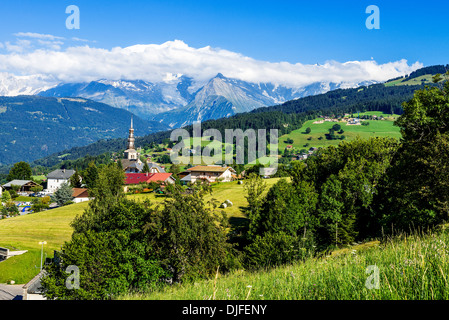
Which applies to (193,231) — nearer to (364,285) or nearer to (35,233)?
(364,285)

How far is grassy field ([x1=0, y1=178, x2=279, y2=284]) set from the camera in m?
46.0

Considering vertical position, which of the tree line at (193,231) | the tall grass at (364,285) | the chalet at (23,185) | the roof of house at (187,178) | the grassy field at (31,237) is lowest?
the chalet at (23,185)

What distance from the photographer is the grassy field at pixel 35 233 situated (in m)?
46.0

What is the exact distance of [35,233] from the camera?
60781 mm

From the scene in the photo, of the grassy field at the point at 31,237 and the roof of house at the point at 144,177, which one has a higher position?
the roof of house at the point at 144,177

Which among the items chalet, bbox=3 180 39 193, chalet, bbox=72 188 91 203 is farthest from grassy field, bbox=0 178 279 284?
chalet, bbox=3 180 39 193

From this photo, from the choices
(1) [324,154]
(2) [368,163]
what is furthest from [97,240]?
(1) [324,154]

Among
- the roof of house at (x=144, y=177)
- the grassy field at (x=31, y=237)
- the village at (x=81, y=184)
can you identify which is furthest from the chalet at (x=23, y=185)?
the grassy field at (x=31, y=237)

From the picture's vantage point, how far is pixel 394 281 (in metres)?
5.12

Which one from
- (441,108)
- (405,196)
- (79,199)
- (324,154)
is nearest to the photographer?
(441,108)

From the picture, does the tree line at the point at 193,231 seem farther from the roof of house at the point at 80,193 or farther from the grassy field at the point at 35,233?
the roof of house at the point at 80,193

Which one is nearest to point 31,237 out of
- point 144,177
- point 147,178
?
point 147,178
